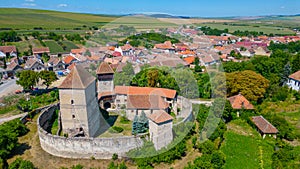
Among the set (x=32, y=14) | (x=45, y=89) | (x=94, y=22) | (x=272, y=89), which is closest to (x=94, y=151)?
(x=45, y=89)

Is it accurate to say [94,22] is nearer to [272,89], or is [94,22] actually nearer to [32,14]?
[32,14]

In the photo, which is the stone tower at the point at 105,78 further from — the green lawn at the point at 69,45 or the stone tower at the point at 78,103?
the green lawn at the point at 69,45

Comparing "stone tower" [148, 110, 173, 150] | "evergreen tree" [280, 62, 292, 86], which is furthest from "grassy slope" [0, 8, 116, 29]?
"stone tower" [148, 110, 173, 150]

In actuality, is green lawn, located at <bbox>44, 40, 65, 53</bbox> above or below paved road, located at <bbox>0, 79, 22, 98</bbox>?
above

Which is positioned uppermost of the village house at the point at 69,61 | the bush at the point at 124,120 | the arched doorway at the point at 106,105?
the village house at the point at 69,61

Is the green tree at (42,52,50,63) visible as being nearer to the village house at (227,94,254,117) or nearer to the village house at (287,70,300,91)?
the village house at (227,94,254,117)

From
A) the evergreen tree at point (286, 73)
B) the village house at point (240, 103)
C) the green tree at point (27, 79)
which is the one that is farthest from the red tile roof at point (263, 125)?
the green tree at point (27, 79)
